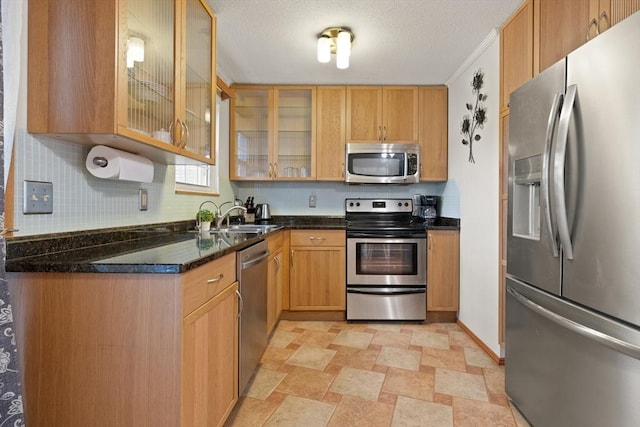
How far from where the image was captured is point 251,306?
1.91 metres

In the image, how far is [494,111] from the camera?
2396 millimetres

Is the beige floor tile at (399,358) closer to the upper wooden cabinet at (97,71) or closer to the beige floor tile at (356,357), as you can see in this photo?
the beige floor tile at (356,357)

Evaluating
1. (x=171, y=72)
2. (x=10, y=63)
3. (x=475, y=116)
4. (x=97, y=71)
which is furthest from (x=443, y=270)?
(x=10, y=63)

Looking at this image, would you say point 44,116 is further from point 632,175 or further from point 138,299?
point 632,175

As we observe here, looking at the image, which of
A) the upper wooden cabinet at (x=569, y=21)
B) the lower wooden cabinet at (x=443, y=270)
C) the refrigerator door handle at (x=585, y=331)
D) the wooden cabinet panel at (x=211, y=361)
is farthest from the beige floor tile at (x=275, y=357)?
the upper wooden cabinet at (x=569, y=21)

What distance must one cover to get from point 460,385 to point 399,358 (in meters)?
0.45

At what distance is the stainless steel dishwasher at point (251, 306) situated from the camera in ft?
A: 5.68

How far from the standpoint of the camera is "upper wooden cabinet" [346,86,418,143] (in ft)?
11.0

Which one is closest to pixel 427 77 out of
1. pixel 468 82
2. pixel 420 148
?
pixel 468 82

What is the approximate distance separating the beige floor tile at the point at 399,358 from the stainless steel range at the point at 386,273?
1.90 feet

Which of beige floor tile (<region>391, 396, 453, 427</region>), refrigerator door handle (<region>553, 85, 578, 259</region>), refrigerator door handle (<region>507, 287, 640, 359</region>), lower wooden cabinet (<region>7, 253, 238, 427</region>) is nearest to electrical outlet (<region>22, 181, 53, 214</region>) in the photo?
lower wooden cabinet (<region>7, 253, 238, 427</region>)

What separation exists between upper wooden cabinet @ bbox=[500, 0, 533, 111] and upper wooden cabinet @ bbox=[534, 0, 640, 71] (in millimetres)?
70

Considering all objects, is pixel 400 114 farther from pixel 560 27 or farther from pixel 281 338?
pixel 281 338

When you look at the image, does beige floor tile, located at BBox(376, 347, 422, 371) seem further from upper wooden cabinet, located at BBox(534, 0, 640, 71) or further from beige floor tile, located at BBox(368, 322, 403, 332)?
upper wooden cabinet, located at BBox(534, 0, 640, 71)
